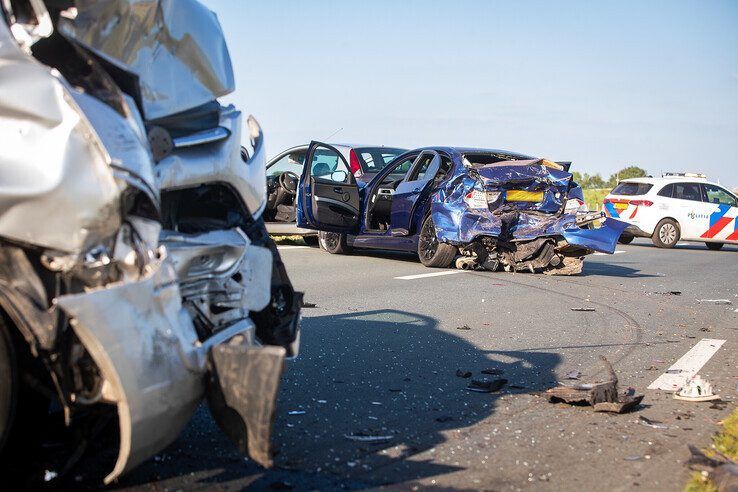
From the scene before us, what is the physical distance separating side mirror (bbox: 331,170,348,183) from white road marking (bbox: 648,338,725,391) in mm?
6484

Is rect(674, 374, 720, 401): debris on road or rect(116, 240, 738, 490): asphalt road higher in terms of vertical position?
rect(674, 374, 720, 401): debris on road

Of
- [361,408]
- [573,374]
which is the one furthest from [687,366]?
[361,408]

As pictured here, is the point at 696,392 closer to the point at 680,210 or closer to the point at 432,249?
the point at 432,249

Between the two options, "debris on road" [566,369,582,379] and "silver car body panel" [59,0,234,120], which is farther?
"debris on road" [566,369,582,379]

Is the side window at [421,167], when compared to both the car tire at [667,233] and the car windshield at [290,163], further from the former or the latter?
the car tire at [667,233]

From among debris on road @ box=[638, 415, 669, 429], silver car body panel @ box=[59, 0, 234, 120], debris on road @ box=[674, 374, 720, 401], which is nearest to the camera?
silver car body panel @ box=[59, 0, 234, 120]

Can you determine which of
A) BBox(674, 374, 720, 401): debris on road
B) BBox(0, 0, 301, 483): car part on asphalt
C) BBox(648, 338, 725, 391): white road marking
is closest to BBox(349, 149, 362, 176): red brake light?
BBox(648, 338, 725, 391): white road marking

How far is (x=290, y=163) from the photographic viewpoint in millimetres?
15594

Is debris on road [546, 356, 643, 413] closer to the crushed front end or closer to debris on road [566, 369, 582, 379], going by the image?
debris on road [566, 369, 582, 379]

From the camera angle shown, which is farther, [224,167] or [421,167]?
[421,167]

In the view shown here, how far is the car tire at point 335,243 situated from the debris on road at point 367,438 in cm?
1039

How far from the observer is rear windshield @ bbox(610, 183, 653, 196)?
73.1 feet

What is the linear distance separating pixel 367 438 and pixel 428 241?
8762mm

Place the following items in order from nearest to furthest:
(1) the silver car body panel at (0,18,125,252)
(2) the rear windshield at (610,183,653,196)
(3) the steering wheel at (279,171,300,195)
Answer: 1. (1) the silver car body panel at (0,18,125,252)
2. (3) the steering wheel at (279,171,300,195)
3. (2) the rear windshield at (610,183,653,196)
